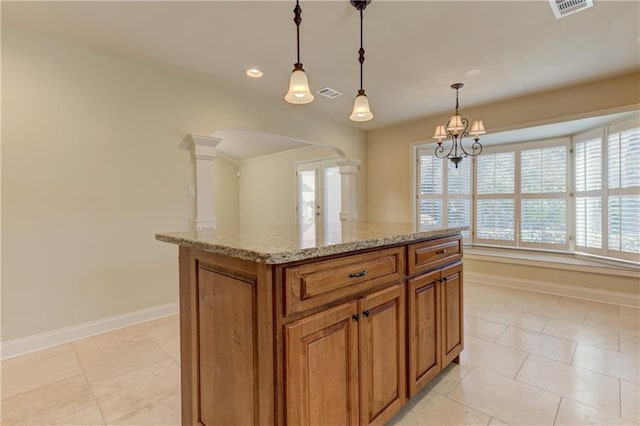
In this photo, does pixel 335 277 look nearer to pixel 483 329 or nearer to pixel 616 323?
pixel 483 329

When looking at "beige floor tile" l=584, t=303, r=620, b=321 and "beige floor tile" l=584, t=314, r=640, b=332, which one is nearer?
"beige floor tile" l=584, t=314, r=640, b=332

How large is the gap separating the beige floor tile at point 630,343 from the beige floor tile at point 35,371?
3941 mm

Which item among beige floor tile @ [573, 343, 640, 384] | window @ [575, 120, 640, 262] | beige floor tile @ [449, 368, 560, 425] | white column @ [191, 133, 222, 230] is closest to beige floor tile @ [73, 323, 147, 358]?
white column @ [191, 133, 222, 230]

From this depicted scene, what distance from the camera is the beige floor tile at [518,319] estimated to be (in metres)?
2.79

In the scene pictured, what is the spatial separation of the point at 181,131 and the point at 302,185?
3428 mm

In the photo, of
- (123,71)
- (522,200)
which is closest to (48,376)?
(123,71)

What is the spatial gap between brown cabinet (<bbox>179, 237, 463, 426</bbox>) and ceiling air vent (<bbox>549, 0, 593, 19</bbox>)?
1906 mm

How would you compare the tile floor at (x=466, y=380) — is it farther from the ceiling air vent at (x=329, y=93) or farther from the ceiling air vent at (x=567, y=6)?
the ceiling air vent at (x=329, y=93)

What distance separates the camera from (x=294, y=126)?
4207mm

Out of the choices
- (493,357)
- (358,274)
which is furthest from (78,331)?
(493,357)

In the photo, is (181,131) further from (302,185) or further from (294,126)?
(302,185)

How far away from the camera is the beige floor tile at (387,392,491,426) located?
156cm

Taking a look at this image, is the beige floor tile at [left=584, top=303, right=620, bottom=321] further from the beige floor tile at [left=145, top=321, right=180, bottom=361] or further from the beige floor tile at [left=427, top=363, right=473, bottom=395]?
the beige floor tile at [left=145, top=321, right=180, bottom=361]

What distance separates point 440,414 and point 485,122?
3728 millimetres
